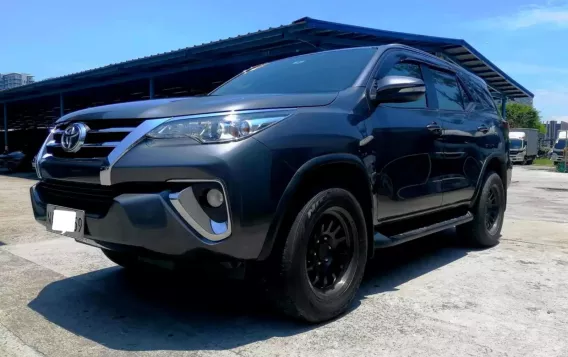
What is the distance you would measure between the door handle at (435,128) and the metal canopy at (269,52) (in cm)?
722

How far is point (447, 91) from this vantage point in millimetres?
4848

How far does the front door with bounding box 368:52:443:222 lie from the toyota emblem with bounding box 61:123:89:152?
1845mm

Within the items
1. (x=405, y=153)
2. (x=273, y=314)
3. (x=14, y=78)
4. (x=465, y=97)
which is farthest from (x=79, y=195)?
(x=14, y=78)

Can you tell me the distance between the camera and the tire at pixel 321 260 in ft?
9.35

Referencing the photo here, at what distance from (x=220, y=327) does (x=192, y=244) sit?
75 centimetres

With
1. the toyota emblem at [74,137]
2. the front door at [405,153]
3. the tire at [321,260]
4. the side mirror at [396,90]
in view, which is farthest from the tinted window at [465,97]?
the toyota emblem at [74,137]

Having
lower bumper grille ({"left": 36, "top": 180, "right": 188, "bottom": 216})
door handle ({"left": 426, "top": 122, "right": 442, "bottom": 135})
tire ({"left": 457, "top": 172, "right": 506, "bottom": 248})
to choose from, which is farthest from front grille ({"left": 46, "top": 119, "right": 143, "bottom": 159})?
tire ({"left": 457, "top": 172, "right": 506, "bottom": 248})

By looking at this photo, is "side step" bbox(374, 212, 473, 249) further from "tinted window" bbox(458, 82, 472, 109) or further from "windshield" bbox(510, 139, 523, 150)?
"windshield" bbox(510, 139, 523, 150)

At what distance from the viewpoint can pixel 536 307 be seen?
349cm

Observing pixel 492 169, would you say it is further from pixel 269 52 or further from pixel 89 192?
pixel 269 52

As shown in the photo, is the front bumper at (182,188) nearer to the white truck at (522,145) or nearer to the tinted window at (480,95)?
the tinted window at (480,95)

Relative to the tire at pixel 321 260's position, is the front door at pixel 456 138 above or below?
above

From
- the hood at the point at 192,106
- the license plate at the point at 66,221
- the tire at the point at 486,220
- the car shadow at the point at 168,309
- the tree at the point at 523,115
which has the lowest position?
the car shadow at the point at 168,309

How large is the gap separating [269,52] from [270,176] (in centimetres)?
1095
